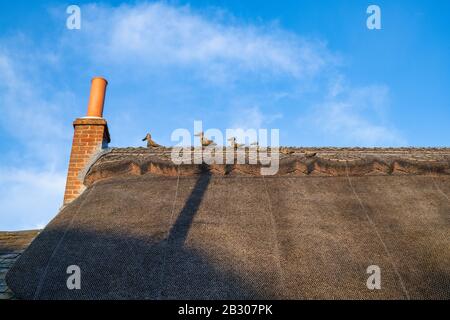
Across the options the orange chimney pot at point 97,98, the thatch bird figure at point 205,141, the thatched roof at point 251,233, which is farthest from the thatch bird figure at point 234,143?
the orange chimney pot at point 97,98

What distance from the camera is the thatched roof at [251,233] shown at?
9.68ft

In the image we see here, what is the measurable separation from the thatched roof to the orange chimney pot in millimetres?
2614

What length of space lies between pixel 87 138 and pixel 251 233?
173 inches

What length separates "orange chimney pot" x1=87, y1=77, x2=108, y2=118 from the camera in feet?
24.5

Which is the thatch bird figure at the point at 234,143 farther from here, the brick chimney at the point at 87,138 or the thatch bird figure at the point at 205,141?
the brick chimney at the point at 87,138

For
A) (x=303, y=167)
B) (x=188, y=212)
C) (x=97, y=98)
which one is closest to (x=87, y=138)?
(x=97, y=98)

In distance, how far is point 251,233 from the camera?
3.58m

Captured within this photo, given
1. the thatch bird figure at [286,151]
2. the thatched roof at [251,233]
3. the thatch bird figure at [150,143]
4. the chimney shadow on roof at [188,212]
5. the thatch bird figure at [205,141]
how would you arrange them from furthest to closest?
the thatch bird figure at [150,143]
the thatch bird figure at [205,141]
the thatch bird figure at [286,151]
the chimney shadow on roof at [188,212]
the thatched roof at [251,233]

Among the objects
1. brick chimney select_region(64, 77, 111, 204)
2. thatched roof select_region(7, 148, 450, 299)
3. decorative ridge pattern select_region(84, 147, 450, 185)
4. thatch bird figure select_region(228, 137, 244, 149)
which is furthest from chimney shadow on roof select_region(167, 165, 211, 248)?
brick chimney select_region(64, 77, 111, 204)

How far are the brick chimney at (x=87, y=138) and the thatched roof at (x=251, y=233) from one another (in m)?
1.49

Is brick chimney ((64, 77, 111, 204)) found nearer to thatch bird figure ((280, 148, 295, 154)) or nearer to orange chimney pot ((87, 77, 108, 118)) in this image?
orange chimney pot ((87, 77, 108, 118))

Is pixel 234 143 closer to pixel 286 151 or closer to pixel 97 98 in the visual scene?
pixel 286 151

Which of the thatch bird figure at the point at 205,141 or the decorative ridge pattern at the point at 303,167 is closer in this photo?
the decorative ridge pattern at the point at 303,167
